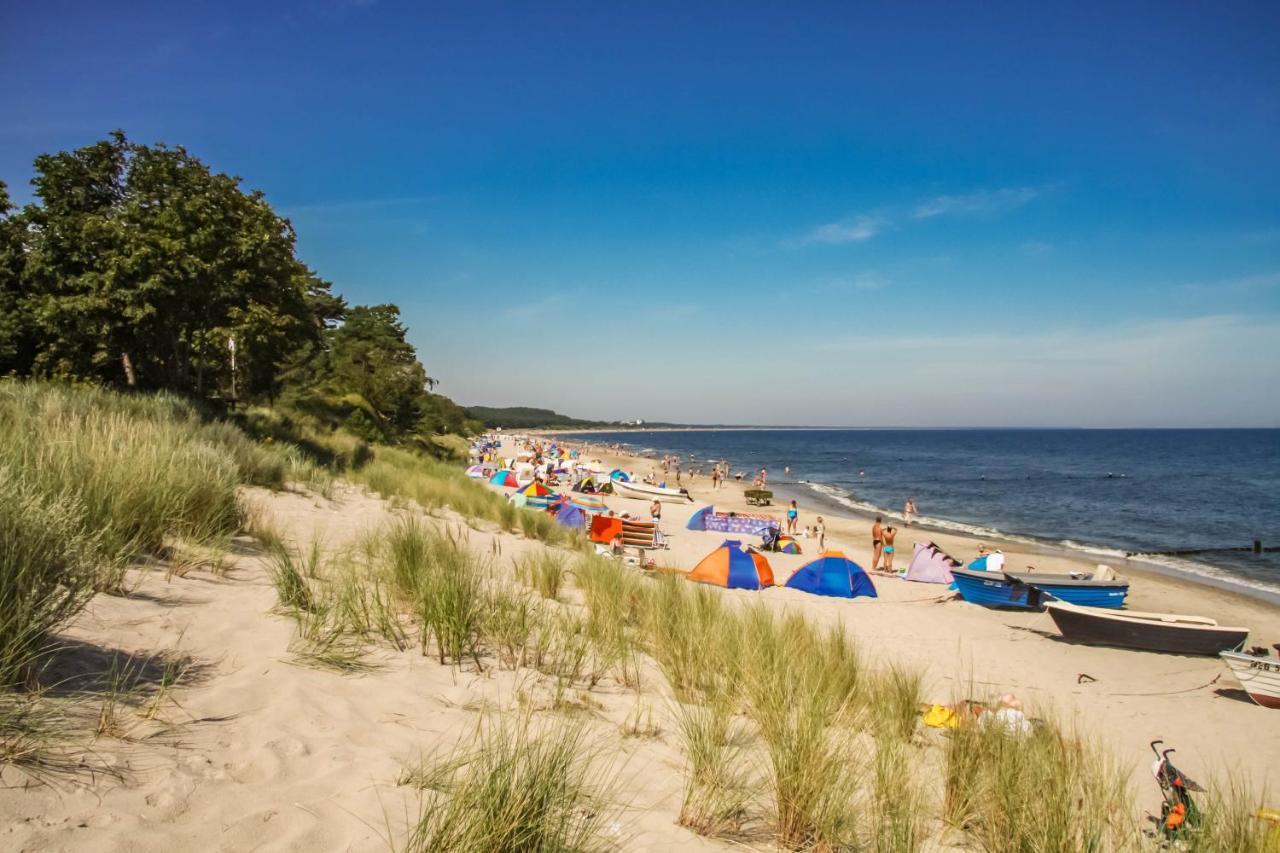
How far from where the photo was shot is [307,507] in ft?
33.0

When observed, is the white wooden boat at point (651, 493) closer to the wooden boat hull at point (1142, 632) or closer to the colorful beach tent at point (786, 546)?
the colorful beach tent at point (786, 546)

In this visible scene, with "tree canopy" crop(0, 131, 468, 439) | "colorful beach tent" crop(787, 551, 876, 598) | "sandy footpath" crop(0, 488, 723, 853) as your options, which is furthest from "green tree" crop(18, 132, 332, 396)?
"colorful beach tent" crop(787, 551, 876, 598)

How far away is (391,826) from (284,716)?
3.74 ft

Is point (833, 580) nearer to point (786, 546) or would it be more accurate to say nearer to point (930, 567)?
point (930, 567)

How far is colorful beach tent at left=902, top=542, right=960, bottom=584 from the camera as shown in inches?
715

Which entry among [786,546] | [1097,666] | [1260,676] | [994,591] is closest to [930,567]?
[994,591]

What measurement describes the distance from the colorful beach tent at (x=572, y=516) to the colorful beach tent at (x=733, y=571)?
5.37 metres

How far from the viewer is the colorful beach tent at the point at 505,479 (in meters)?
31.2

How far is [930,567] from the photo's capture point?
60.3 feet

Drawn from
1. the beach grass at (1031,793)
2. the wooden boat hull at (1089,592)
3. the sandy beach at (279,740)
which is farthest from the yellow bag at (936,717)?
the wooden boat hull at (1089,592)

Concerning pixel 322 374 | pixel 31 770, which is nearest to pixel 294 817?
pixel 31 770

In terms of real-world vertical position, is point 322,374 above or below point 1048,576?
above

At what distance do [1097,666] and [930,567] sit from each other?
7.16m

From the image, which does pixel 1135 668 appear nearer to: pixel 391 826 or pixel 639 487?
pixel 391 826
